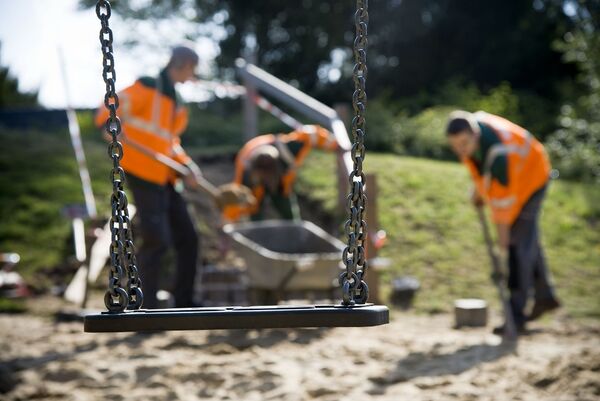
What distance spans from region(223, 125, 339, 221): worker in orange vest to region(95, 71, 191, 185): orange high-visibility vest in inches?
55.3

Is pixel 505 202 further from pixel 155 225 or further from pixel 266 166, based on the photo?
pixel 155 225

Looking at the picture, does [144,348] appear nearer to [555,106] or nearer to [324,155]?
[324,155]

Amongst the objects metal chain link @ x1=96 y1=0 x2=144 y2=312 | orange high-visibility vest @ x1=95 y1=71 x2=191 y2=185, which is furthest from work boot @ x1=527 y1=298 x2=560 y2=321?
metal chain link @ x1=96 y1=0 x2=144 y2=312

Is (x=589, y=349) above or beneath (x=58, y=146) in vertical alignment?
beneath

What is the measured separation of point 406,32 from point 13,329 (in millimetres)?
14799

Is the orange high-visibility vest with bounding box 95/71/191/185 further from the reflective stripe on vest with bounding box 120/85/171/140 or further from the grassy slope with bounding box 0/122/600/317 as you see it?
the grassy slope with bounding box 0/122/600/317

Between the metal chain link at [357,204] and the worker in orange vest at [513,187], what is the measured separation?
9.78 feet

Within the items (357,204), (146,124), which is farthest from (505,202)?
(357,204)

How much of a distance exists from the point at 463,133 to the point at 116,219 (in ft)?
11.1

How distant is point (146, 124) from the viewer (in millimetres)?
5527

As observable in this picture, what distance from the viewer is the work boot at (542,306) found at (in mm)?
6070

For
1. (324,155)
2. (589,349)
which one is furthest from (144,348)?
(324,155)

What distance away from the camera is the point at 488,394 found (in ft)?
13.6

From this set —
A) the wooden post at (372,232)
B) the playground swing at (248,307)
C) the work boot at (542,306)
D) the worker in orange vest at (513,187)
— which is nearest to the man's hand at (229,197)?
the wooden post at (372,232)
